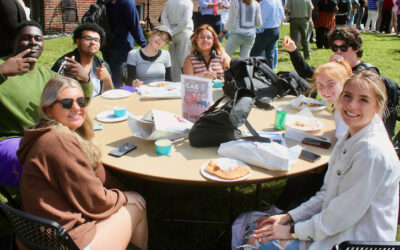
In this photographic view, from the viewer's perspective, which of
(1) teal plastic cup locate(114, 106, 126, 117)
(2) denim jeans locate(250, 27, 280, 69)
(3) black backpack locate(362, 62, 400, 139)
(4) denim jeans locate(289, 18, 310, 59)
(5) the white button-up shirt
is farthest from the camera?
(4) denim jeans locate(289, 18, 310, 59)

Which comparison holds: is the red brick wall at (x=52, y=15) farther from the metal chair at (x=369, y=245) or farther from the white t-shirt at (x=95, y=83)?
the metal chair at (x=369, y=245)

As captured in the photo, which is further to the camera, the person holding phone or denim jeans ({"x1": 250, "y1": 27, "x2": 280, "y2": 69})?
denim jeans ({"x1": 250, "y1": 27, "x2": 280, "y2": 69})

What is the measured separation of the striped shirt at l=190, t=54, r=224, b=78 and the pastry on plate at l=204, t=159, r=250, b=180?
227 cm

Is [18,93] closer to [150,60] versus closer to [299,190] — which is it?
[150,60]

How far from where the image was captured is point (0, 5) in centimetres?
333

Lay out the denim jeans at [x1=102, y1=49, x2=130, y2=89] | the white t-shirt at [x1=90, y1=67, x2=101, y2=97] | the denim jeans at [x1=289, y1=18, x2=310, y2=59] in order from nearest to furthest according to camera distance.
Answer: the white t-shirt at [x1=90, y1=67, x2=101, y2=97] < the denim jeans at [x1=102, y1=49, x2=130, y2=89] < the denim jeans at [x1=289, y1=18, x2=310, y2=59]

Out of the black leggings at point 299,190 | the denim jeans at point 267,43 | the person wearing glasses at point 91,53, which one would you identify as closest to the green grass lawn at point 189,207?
the black leggings at point 299,190

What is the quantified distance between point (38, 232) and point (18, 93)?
1384 mm

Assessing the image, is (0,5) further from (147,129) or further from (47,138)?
(47,138)

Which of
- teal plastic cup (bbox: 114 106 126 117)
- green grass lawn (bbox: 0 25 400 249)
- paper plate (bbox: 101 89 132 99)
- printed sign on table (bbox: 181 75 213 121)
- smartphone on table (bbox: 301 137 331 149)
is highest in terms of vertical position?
printed sign on table (bbox: 181 75 213 121)

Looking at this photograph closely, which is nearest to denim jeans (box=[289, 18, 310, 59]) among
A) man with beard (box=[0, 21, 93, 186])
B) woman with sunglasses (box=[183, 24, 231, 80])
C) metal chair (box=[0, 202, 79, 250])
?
woman with sunglasses (box=[183, 24, 231, 80])

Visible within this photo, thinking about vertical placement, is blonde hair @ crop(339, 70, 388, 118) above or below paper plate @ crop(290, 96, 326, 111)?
above

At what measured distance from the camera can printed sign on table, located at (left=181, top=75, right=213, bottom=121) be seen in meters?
2.42

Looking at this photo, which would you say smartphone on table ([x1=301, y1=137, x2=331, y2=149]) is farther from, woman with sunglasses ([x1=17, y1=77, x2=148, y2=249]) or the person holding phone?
woman with sunglasses ([x1=17, y1=77, x2=148, y2=249])
